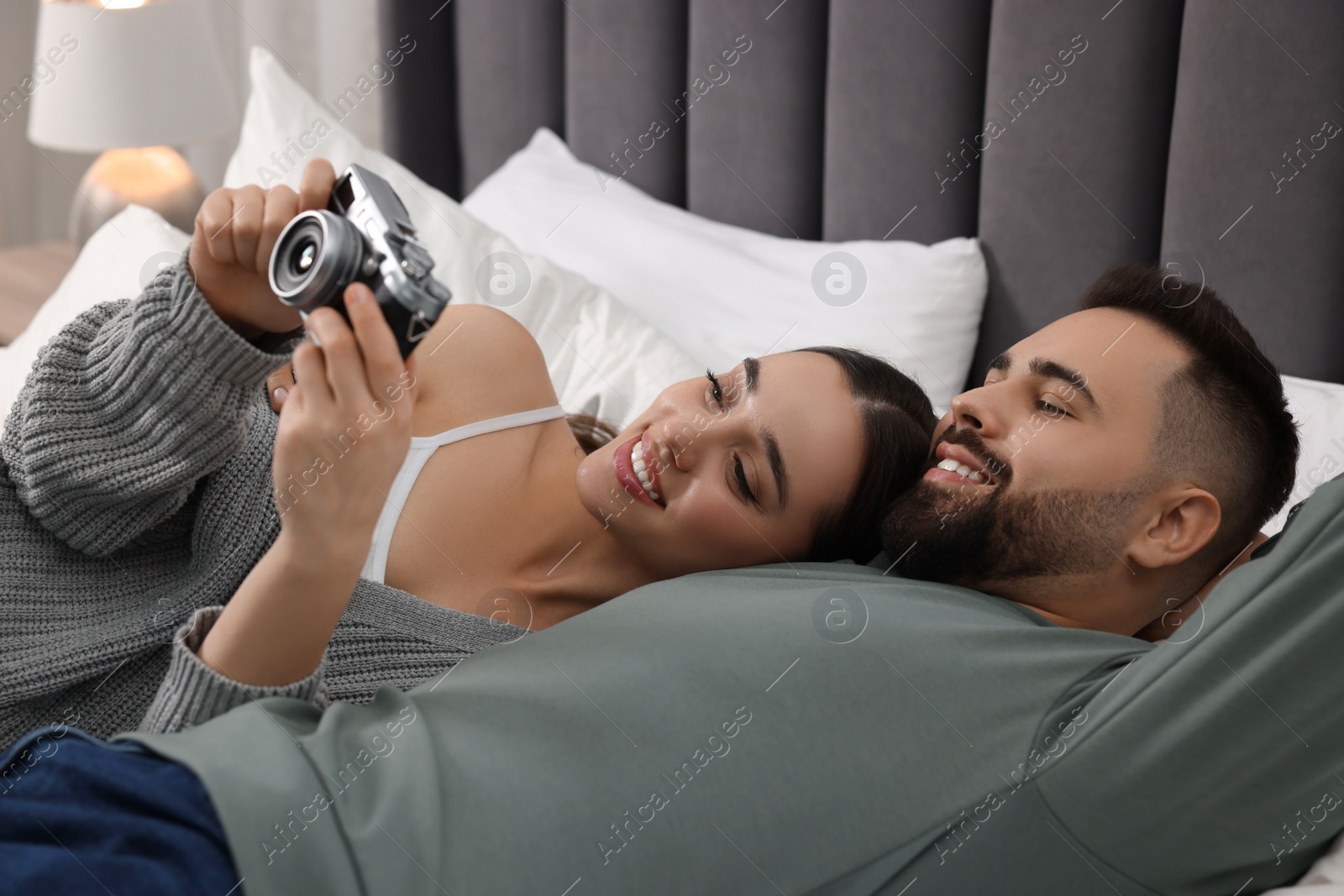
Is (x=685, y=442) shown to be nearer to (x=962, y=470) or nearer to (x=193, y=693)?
(x=962, y=470)

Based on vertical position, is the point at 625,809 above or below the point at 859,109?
below

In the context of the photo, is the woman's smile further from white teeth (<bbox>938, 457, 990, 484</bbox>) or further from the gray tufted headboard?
the gray tufted headboard

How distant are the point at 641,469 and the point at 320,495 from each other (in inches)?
15.3

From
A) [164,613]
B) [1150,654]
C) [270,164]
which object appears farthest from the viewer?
[270,164]

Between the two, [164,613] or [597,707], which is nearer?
[597,707]

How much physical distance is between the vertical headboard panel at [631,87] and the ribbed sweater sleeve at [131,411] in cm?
106

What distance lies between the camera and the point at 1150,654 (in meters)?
0.76

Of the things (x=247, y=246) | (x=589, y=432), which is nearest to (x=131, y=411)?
(x=247, y=246)

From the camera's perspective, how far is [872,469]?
985mm

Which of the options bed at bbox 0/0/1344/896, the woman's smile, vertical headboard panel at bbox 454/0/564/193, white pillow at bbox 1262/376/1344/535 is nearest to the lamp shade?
bed at bbox 0/0/1344/896

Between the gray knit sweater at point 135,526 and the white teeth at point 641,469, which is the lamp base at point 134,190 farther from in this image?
the white teeth at point 641,469

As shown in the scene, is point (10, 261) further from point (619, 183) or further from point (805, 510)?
point (805, 510)

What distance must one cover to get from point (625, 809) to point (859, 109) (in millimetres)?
1107

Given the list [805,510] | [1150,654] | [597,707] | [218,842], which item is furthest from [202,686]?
[1150,654]
